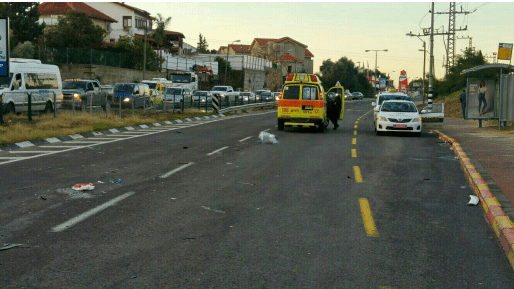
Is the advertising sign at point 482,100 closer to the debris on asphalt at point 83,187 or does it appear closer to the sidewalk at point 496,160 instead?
the sidewalk at point 496,160

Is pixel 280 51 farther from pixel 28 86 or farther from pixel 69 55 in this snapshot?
pixel 28 86

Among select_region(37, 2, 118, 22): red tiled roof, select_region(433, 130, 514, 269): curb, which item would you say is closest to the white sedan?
select_region(433, 130, 514, 269): curb

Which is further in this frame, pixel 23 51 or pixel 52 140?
pixel 23 51

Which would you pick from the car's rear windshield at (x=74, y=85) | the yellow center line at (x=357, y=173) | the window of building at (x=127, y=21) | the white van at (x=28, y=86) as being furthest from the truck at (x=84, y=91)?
the window of building at (x=127, y=21)

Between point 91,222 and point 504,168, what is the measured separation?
29.4 ft

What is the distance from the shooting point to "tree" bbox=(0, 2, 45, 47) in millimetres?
62469

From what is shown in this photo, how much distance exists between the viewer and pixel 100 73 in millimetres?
51906

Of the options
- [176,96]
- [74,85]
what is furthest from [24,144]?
[176,96]

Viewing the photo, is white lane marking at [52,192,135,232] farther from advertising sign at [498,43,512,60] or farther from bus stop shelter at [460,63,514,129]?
advertising sign at [498,43,512,60]

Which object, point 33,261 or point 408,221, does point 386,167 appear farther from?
point 33,261

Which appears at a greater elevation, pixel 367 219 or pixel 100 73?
pixel 100 73

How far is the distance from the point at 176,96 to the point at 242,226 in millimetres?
33588

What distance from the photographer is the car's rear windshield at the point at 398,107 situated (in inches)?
925

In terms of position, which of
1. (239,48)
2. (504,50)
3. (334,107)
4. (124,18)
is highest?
(239,48)
